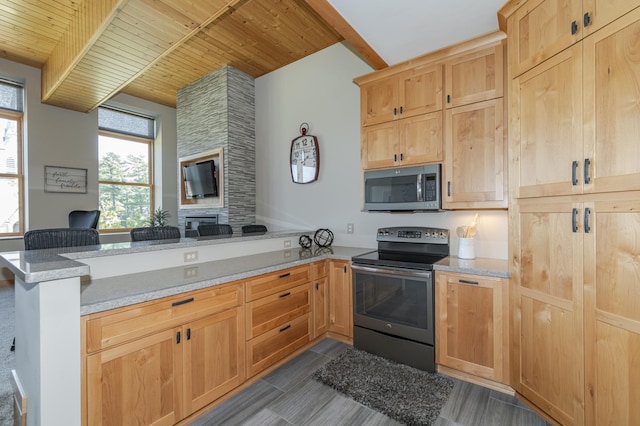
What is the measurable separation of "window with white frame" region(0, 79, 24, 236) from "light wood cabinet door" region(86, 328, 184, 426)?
5.22 m

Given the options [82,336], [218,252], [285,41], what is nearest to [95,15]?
[285,41]

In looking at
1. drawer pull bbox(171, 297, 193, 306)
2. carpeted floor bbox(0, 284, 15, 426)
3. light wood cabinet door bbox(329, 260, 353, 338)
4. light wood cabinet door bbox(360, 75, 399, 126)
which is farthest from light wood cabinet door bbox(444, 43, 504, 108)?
carpeted floor bbox(0, 284, 15, 426)

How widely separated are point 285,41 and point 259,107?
1.16 meters

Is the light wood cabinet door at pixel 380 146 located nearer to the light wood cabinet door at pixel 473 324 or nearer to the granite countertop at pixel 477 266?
the granite countertop at pixel 477 266

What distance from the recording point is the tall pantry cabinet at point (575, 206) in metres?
1.34

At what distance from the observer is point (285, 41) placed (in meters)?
3.77

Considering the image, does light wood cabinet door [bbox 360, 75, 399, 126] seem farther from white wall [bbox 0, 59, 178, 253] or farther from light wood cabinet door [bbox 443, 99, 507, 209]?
white wall [bbox 0, 59, 178, 253]

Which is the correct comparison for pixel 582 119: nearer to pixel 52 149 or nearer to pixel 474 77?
pixel 474 77

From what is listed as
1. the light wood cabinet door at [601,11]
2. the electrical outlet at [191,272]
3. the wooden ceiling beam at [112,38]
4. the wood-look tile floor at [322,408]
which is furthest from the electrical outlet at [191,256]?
the light wood cabinet door at [601,11]

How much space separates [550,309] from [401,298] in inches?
38.6

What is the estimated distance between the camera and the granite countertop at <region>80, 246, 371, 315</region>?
4.58 feet

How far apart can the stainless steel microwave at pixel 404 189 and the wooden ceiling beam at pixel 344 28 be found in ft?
3.34

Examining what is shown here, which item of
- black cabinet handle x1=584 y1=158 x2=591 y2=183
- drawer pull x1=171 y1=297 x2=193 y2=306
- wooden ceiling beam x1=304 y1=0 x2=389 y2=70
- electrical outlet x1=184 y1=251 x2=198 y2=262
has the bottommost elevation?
drawer pull x1=171 y1=297 x2=193 y2=306

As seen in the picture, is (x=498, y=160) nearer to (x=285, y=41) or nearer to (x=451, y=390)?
(x=451, y=390)
